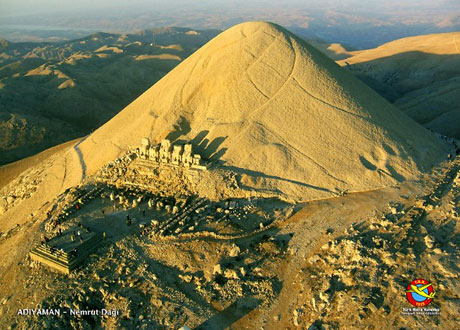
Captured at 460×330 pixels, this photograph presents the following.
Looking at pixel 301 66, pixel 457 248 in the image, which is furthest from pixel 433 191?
pixel 301 66

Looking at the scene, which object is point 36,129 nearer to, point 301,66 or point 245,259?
point 301,66

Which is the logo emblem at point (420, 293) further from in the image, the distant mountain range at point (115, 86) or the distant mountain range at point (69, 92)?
the distant mountain range at point (69, 92)

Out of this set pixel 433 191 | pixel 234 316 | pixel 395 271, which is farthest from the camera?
pixel 433 191

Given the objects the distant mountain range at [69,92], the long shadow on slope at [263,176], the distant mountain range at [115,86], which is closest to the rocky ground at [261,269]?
the long shadow on slope at [263,176]

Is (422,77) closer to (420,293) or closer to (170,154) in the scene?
(170,154)

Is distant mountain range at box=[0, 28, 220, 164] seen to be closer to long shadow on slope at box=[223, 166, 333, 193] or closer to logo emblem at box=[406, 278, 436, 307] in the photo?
long shadow on slope at box=[223, 166, 333, 193]
